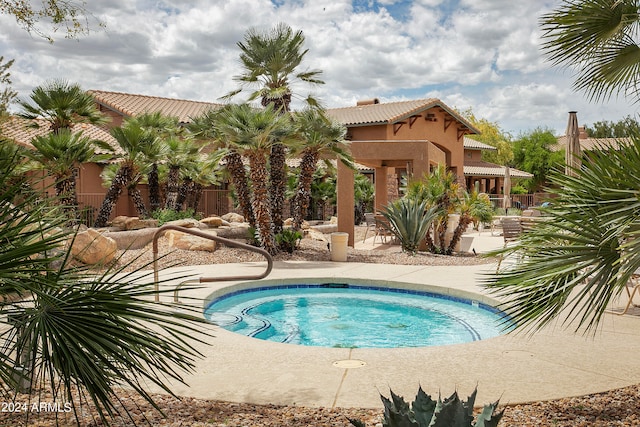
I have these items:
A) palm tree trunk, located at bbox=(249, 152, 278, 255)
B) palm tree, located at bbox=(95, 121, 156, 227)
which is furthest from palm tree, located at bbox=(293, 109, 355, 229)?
palm tree, located at bbox=(95, 121, 156, 227)

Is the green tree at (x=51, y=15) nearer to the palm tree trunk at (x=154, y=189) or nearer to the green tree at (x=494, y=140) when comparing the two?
the palm tree trunk at (x=154, y=189)

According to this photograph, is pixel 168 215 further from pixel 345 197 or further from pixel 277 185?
pixel 345 197

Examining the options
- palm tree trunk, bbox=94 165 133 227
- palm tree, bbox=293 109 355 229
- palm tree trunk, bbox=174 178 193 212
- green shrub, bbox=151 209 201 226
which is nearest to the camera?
palm tree, bbox=293 109 355 229

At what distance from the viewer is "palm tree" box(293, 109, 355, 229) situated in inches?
593

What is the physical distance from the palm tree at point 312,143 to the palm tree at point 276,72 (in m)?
0.50

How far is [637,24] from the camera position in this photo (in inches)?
235

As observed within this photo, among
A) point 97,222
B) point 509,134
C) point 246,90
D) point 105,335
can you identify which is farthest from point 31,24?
point 509,134

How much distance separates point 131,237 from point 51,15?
27.0 feet

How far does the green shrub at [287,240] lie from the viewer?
1513cm

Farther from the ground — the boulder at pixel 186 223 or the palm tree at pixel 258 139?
the palm tree at pixel 258 139

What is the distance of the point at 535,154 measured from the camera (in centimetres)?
5338

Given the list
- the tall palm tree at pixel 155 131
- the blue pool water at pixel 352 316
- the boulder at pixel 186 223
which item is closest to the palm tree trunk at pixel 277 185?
the boulder at pixel 186 223

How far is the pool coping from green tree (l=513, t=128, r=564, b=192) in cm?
4724

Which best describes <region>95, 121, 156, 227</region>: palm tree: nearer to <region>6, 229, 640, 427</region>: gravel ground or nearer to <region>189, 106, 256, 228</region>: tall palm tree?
<region>189, 106, 256, 228</region>: tall palm tree
